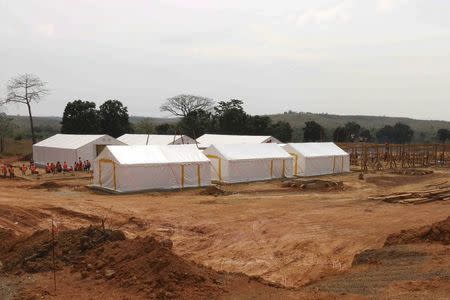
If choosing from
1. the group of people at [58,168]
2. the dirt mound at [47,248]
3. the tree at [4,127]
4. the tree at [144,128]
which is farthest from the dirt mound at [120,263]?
the tree at [144,128]

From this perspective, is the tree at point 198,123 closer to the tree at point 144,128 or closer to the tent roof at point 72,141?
the tree at point 144,128

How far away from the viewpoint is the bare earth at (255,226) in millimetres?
8961

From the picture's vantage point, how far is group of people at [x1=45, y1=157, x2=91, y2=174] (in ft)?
118

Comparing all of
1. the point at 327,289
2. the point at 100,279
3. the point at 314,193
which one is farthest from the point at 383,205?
the point at 100,279

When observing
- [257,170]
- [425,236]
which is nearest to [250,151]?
[257,170]

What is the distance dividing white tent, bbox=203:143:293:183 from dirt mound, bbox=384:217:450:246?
58.4 ft

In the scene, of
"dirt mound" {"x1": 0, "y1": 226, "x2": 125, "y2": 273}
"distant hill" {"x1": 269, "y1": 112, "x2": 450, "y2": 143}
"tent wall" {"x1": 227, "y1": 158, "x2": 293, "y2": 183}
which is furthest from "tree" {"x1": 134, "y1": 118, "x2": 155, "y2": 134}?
"dirt mound" {"x1": 0, "y1": 226, "x2": 125, "y2": 273}

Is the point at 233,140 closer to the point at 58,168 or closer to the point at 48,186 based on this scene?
the point at 58,168

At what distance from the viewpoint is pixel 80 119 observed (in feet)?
206

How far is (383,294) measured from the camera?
7973 millimetres

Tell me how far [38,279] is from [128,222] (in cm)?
721

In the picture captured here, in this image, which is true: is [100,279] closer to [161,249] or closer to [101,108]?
[161,249]

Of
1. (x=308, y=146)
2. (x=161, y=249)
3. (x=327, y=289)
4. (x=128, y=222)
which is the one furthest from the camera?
(x=308, y=146)

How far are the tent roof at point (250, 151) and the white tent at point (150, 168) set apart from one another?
2.58 m
